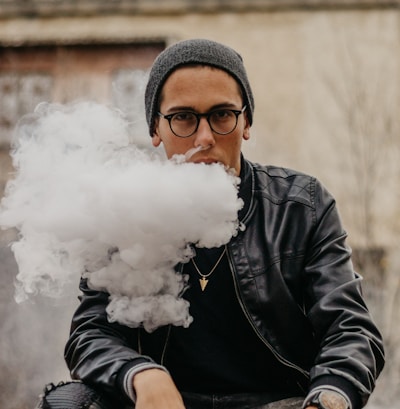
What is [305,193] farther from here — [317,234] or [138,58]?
[138,58]

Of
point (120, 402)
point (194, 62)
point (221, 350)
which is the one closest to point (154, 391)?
point (120, 402)

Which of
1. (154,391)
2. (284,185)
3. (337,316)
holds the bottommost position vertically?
(154,391)

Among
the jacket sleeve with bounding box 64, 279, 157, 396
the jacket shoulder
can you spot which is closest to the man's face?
the jacket shoulder

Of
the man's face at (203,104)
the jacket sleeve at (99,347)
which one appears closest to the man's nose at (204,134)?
the man's face at (203,104)

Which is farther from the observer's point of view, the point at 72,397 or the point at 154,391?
the point at 72,397

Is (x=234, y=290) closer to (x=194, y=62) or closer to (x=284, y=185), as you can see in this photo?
(x=284, y=185)

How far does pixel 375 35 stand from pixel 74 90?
14.2 feet

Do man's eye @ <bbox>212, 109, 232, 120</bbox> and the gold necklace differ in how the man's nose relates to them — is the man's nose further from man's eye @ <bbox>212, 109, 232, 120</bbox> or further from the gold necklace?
the gold necklace

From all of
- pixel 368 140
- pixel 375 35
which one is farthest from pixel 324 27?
pixel 368 140

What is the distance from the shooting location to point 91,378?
214 centimetres

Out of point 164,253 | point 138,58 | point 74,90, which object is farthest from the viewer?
point 138,58

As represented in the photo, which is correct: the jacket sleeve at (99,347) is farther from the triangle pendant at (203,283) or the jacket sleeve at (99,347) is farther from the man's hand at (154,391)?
the triangle pendant at (203,283)

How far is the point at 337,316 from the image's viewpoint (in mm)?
2145

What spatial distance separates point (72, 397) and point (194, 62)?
114 centimetres
